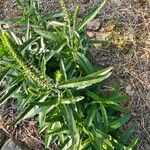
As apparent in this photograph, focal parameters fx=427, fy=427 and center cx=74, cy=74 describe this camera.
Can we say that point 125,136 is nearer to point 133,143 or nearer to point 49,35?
point 133,143

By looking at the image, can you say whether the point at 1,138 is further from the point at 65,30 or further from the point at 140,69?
the point at 140,69

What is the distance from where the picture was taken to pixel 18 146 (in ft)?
9.56

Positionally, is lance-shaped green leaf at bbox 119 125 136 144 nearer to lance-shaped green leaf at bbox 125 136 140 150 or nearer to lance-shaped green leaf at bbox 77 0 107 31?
lance-shaped green leaf at bbox 125 136 140 150

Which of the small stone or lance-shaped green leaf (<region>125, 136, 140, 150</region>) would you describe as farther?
the small stone

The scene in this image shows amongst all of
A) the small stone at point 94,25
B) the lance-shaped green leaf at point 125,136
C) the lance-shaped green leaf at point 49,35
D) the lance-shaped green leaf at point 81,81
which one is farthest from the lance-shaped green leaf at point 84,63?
the small stone at point 94,25

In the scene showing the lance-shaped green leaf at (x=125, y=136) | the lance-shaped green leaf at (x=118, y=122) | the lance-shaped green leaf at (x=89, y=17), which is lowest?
the lance-shaped green leaf at (x=125, y=136)

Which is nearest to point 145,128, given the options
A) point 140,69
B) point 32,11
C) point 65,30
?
point 140,69

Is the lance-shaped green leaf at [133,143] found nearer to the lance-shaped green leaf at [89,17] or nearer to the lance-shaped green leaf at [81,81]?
the lance-shaped green leaf at [81,81]

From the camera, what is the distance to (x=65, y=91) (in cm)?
262

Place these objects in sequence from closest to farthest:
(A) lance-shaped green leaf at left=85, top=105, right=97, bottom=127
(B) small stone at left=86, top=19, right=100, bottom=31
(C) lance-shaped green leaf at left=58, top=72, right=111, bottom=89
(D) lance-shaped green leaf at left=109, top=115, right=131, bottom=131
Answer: (C) lance-shaped green leaf at left=58, top=72, right=111, bottom=89 → (A) lance-shaped green leaf at left=85, top=105, right=97, bottom=127 → (D) lance-shaped green leaf at left=109, top=115, right=131, bottom=131 → (B) small stone at left=86, top=19, right=100, bottom=31

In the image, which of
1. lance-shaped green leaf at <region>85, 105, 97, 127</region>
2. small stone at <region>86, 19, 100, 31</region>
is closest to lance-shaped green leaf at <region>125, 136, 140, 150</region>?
lance-shaped green leaf at <region>85, 105, 97, 127</region>

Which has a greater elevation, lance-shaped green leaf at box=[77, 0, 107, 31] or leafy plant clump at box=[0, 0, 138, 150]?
lance-shaped green leaf at box=[77, 0, 107, 31]

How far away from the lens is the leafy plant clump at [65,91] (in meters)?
2.56

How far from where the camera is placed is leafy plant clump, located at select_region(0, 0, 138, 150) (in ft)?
8.40
